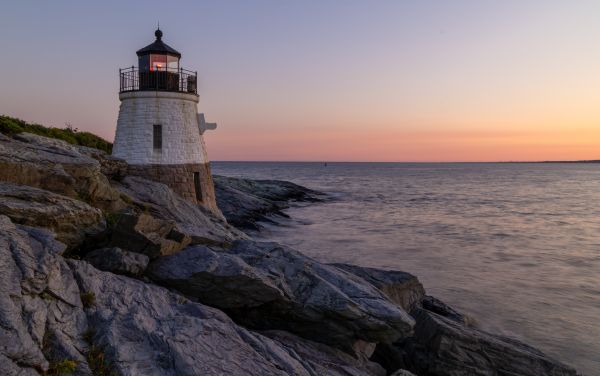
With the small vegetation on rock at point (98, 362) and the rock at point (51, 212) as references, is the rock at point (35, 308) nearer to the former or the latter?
the small vegetation on rock at point (98, 362)

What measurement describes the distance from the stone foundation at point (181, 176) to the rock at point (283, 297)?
32.0 ft

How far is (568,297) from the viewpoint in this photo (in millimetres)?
19000

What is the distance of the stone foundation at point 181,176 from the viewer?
1850 cm

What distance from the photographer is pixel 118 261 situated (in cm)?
807

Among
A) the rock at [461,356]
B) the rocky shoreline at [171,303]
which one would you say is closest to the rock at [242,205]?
the rocky shoreline at [171,303]

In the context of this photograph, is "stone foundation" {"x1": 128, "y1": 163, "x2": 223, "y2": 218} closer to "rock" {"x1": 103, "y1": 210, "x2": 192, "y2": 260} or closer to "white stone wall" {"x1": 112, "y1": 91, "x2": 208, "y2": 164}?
"white stone wall" {"x1": 112, "y1": 91, "x2": 208, "y2": 164}

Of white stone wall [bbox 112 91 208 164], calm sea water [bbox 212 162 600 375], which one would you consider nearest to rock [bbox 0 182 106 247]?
white stone wall [bbox 112 91 208 164]

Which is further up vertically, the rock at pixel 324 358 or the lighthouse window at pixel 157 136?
the lighthouse window at pixel 157 136

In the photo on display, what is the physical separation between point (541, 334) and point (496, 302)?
2978mm

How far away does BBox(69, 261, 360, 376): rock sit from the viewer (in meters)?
5.72

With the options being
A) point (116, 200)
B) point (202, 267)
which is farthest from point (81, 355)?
point (116, 200)

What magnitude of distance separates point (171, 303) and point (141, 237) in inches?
74.3

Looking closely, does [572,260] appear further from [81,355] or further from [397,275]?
[81,355]

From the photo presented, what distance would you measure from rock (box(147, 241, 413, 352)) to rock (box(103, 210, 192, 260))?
23 cm
